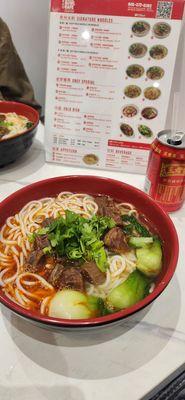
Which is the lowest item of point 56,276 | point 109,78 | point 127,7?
point 56,276

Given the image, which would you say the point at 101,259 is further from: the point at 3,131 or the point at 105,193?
the point at 3,131

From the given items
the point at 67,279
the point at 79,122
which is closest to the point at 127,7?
the point at 79,122

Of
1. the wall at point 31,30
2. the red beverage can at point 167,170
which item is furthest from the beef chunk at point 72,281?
the wall at point 31,30

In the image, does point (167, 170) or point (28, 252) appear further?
point (167, 170)

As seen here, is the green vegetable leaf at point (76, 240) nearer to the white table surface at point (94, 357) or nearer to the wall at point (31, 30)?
the white table surface at point (94, 357)

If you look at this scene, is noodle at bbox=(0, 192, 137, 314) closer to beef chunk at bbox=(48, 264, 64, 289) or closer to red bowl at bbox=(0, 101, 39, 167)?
beef chunk at bbox=(48, 264, 64, 289)

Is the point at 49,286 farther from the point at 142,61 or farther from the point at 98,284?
the point at 142,61

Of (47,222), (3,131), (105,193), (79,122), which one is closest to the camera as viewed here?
(47,222)

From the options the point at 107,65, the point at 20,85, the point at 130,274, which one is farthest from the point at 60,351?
the point at 20,85
